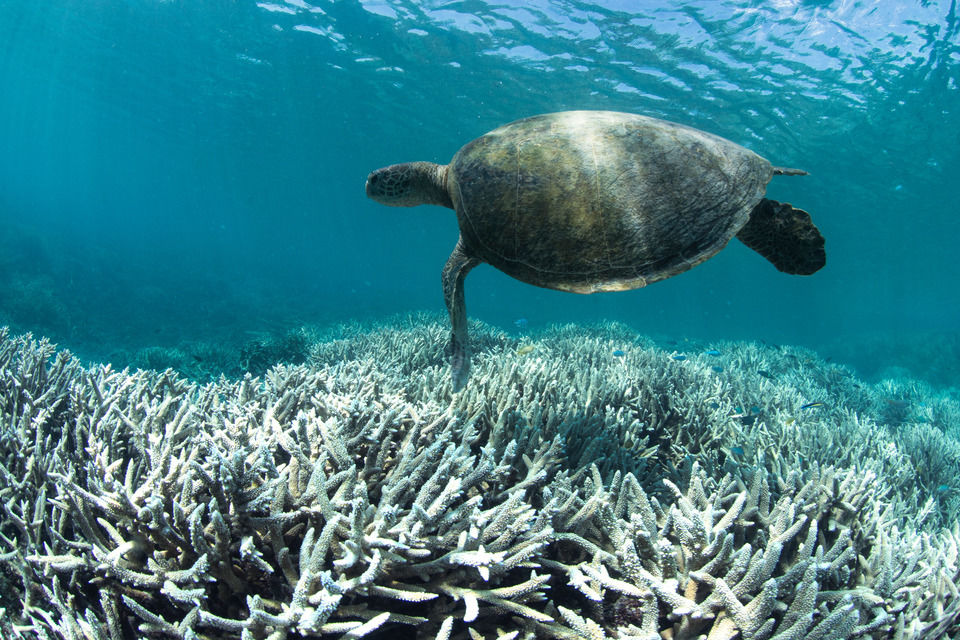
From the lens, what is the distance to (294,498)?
1918 mm

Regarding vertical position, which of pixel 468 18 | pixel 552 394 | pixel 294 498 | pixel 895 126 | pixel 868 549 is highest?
pixel 895 126

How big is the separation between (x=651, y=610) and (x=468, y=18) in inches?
733

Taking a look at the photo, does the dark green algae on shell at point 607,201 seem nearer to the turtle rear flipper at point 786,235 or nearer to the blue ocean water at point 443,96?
the turtle rear flipper at point 786,235

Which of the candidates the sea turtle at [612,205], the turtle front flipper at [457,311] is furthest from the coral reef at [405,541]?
the sea turtle at [612,205]

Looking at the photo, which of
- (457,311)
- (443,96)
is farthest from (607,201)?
(443,96)

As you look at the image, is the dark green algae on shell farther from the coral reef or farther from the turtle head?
the coral reef

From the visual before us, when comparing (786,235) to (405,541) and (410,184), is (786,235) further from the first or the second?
(405,541)

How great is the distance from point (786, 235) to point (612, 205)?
1393 millimetres

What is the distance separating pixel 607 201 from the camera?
2715 millimetres

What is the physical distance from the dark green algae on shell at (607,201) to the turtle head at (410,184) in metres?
0.72

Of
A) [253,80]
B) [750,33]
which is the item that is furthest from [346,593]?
Answer: [253,80]

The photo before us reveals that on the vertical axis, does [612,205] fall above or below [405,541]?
above

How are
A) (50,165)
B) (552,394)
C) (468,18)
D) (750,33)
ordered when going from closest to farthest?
1. (552,394)
2. (750,33)
3. (468,18)
4. (50,165)

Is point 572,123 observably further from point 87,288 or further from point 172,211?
point 172,211
